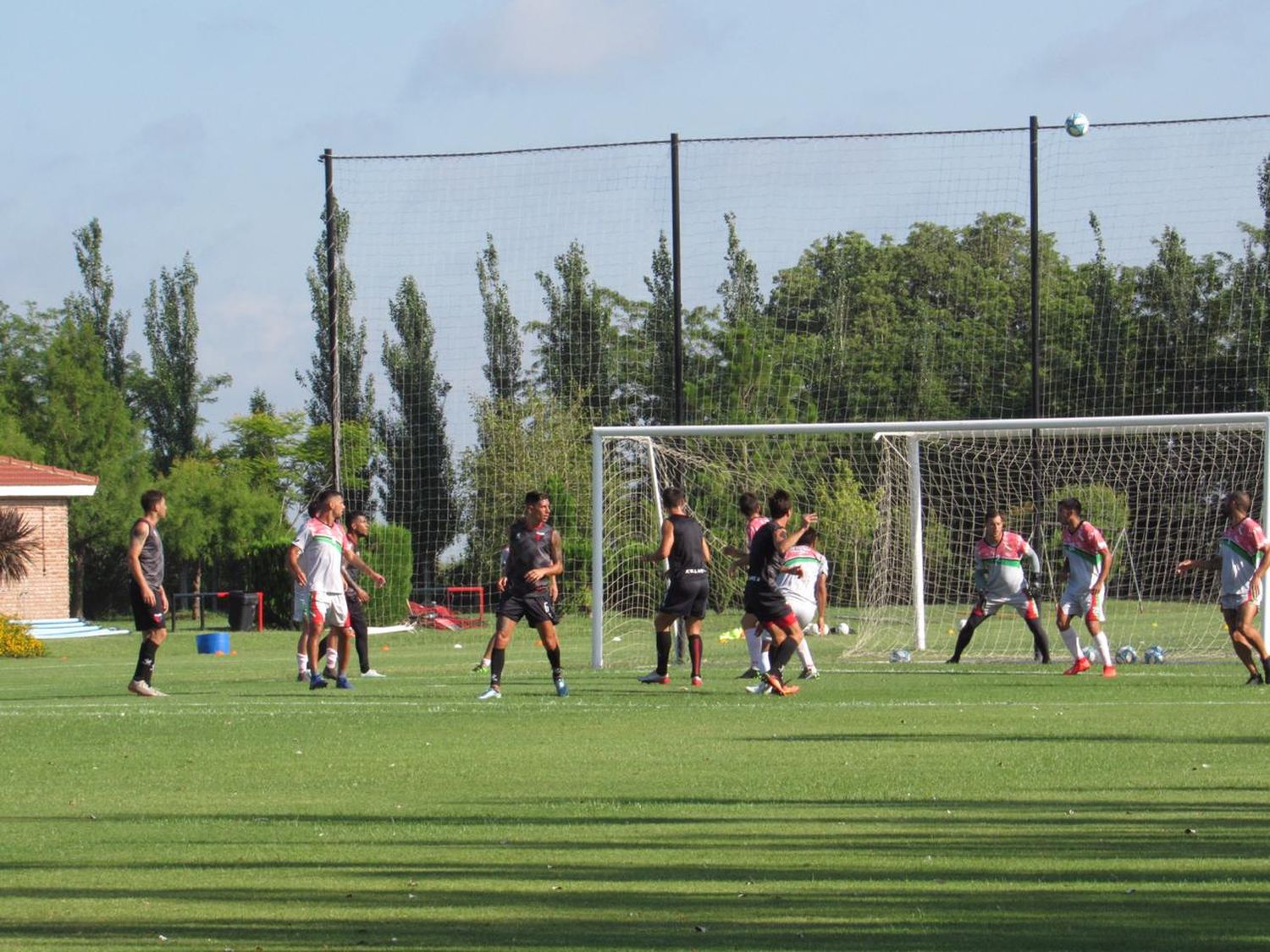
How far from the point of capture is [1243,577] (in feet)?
59.2

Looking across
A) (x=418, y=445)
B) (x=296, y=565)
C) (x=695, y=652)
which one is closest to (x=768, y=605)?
(x=695, y=652)

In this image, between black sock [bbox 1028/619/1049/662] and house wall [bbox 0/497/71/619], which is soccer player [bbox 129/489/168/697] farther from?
house wall [bbox 0/497/71/619]

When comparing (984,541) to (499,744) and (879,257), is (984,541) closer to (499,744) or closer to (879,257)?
(499,744)

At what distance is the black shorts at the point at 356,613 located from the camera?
2025 cm

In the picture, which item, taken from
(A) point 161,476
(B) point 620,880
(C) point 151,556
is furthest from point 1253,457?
(A) point 161,476

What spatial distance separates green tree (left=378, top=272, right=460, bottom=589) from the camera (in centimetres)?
3123

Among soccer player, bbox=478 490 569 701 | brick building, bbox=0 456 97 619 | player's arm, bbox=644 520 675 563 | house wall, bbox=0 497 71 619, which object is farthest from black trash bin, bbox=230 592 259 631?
soccer player, bbox=478 490 569 701

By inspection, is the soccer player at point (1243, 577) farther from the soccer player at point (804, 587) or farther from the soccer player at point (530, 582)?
the soccer player at point (530, 582)

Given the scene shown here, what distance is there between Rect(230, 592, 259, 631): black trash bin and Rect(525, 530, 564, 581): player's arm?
70.7 ft

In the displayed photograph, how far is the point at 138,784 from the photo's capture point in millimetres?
10969

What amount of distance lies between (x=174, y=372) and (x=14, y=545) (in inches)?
1239

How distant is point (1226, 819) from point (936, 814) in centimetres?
137

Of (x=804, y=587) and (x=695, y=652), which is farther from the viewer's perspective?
(x=804, y=587)

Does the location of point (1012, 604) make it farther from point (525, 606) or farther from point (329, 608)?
point (329, 608)
